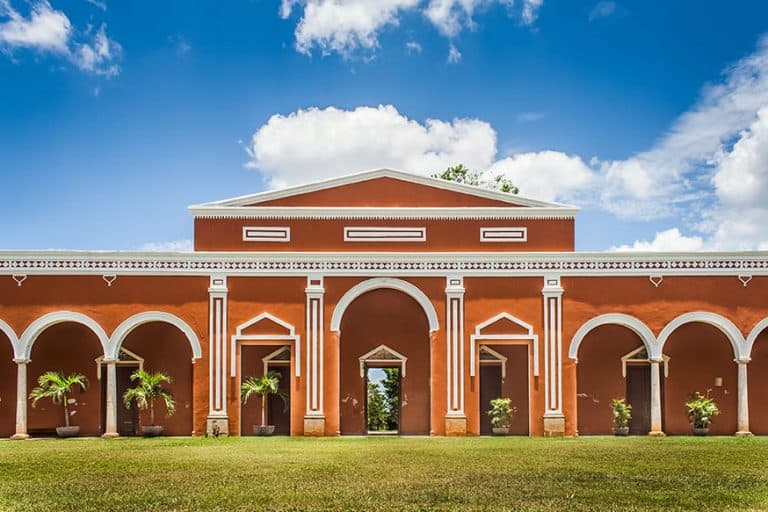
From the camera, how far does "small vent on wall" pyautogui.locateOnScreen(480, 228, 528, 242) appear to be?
2433cm

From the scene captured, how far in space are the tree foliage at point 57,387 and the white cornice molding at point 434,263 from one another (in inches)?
106

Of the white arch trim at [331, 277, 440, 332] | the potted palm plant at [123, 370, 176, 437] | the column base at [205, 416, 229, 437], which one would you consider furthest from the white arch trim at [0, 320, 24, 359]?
the white arch trim at [331, 277, 440, 332]

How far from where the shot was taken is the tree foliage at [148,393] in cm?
A: 2244

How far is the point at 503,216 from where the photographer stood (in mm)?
24359

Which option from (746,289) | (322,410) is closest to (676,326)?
(746,289)

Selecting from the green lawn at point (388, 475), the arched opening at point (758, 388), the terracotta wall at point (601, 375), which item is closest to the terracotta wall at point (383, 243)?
the terracotta wall at point (601, 375)

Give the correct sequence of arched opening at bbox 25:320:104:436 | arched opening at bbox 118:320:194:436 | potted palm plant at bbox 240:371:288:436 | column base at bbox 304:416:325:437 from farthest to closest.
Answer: arched opening at bbox 118:320:194:436
arched opening at bbox 25:320:104:436
potted palm plant at bbox 240:371:288:436
column base at bbox 304:416:325:437

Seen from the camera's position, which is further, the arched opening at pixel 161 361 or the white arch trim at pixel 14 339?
the arched opening at pixel 161 361

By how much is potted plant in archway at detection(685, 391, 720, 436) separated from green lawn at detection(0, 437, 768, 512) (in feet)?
7.52

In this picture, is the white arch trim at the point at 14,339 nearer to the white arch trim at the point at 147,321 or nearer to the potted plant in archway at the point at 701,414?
the white arch trim at the point at 147,321

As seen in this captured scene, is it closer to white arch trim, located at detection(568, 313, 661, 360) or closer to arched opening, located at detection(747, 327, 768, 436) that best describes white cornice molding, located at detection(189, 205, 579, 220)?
white arch trim, located at detection(568, 313, 661, 360)

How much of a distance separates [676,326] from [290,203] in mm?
9924

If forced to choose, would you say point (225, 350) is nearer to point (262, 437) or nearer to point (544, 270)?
point (262, 437)

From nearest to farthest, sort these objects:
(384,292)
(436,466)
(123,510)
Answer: (123,510) < (436,466) < (384,292)
